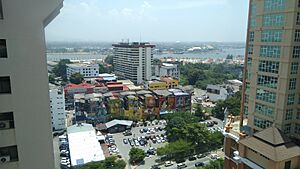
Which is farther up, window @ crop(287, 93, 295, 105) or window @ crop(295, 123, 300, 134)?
window @ crop(287, 93, 295, 105)

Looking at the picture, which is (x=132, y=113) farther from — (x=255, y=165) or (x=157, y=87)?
(x=255, y=165)

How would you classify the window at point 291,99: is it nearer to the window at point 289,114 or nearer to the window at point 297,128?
the window at point 289,114

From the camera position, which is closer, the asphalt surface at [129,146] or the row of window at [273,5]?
the row of window at [273,5]

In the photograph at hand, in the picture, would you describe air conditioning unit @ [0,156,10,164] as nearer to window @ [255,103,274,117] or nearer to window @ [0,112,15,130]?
window @ [0,112,15,130]

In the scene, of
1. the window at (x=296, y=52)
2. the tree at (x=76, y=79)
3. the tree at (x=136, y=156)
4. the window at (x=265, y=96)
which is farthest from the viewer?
the tree at (x=76, y=79)

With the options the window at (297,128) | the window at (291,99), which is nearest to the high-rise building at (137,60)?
the window at (291,99)

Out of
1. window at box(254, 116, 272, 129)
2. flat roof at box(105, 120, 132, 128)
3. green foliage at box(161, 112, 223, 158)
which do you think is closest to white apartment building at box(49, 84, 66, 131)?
flat roof at box(105, 120, 132, 128)

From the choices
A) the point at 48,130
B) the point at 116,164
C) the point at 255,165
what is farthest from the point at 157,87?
the point at 48,130
